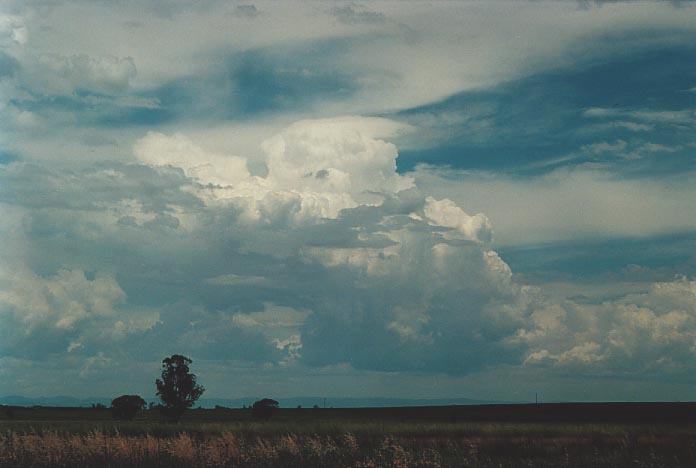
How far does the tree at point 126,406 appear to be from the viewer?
363ft

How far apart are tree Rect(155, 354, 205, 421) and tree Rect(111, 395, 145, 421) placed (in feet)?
49.3

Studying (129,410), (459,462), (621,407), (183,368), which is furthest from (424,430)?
(621,407)

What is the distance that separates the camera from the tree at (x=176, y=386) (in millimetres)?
97125

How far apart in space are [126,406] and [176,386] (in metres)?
17.7

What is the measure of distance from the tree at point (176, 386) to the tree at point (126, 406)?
15.0 metres

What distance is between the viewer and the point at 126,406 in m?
111

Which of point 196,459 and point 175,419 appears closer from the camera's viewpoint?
point 196,459

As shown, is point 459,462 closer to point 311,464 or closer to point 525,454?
point 311,464

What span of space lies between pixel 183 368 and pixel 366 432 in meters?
50.0

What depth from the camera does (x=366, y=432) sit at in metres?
53.4

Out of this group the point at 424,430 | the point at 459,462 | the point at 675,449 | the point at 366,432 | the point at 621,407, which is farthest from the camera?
the point at 621,407

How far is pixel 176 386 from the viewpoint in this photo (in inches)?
3839

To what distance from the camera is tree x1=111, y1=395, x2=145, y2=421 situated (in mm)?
110625

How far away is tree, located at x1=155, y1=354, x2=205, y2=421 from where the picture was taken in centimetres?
9712
